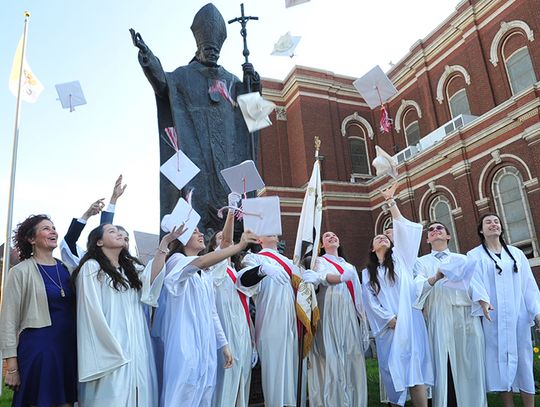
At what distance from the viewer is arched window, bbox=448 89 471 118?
22.3m

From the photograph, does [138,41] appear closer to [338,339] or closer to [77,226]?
[77,226]

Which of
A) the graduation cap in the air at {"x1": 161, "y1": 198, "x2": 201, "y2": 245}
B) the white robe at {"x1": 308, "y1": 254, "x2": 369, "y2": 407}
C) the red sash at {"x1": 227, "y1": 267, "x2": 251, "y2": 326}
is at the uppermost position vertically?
the graduation cap in the air at {"x1": 161, "y1": 198, "x2": 201, "y2": 245}

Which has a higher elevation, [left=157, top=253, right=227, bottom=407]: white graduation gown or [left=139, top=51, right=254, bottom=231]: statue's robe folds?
[left=139, top=51, right=254, bottom=231]: statue's robe folds

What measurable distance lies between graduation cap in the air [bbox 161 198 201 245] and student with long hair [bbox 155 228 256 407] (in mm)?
185

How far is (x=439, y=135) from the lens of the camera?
866 inches

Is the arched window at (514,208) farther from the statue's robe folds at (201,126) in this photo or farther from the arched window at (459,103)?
the statue's robe folds at (201,126)

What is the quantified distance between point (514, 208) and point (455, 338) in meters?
15.2

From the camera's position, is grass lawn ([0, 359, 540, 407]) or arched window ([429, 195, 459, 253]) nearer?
grass lawn ([0, 359, 540, 407])

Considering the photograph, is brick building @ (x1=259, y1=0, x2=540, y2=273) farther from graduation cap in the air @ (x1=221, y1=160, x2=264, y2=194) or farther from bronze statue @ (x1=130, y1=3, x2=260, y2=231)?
graduation cap in the air @ (x1=221, y1=160, x2=264, y2=194)

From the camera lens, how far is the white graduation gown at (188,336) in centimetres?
325

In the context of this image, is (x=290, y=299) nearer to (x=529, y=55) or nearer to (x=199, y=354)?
(x=199, y=354)

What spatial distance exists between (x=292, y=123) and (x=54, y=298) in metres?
24.5

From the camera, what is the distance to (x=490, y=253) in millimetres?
4559

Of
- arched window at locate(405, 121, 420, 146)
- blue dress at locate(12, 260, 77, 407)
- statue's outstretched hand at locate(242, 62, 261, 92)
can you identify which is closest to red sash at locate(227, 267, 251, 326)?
blue dress at locate(12, 260, 77, 407)
